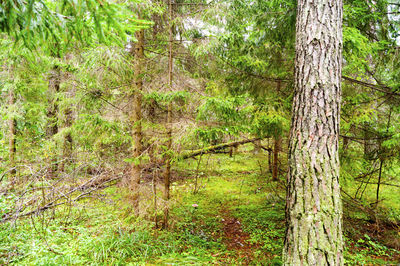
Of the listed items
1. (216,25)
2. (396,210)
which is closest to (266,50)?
(216,25)

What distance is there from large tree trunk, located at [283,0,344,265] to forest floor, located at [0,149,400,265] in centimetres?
144

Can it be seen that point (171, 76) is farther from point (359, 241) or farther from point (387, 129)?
point (359, 241)

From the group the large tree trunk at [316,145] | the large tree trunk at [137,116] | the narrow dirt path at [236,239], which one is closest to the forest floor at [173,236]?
the narrow dirt path at [236,239]

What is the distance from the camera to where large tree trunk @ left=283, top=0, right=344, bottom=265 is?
89.8 inches

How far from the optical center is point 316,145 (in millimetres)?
2398

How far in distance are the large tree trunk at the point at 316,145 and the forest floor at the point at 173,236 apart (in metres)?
1.44

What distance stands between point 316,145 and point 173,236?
3.95 meters

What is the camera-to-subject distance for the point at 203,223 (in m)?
5.85

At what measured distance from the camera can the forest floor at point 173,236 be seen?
3.14m

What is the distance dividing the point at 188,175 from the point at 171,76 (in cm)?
670

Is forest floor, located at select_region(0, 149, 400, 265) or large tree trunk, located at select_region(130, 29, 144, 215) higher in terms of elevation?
large tree trunk, located at select_region(130, 29, 144, 215)

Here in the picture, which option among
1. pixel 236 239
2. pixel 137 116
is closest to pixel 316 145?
pixel 236 239

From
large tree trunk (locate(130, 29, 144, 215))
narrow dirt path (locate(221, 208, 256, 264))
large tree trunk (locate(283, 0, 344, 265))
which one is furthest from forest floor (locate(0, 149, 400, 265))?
large tree trunk (locate(283, 0, 344, 265))

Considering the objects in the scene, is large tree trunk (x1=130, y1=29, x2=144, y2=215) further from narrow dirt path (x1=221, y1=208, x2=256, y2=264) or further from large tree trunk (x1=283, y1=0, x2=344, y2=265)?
large tree trunk (x1=283, y1=0, x2=344, y2=265)
